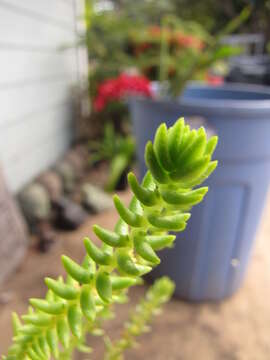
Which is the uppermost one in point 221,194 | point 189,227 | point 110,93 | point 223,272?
point 110,93

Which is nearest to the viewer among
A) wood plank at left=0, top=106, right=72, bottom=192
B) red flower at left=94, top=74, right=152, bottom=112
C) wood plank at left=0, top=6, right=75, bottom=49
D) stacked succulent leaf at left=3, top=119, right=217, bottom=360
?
stacked succulent leaf at left=3, top=119, right=217, bottom=360

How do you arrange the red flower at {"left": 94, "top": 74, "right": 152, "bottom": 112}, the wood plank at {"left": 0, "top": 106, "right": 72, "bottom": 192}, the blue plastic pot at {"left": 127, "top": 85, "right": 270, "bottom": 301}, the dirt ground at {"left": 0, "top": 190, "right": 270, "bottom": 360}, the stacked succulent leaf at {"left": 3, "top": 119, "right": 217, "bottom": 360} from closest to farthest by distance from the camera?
the stacked succulent leaf at {"left": 3, "top": 119, "right": 217, "bottom": 360} → the blue plastic pot at {"left": 127, "top": 85, "right": 270, "bottom": 301} → the dirt ground at {"left": 0, "top": 190, "right": 270, "bottom": 360} → the wood plank at {"left": 0, "top": 106, "right": 72, "bottom": 192} → the red flower at {"left": 94, "top": 74, "right": 152, "bottom": 112}

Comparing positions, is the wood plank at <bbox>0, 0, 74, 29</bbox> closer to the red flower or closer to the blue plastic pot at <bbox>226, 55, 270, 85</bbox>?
the red flower

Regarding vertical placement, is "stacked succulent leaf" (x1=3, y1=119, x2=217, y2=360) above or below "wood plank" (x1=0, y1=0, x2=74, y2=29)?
below

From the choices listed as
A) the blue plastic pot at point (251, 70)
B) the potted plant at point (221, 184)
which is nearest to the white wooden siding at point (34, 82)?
the potted plant at point (221, 184)

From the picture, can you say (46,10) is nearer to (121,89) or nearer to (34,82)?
(34,82)

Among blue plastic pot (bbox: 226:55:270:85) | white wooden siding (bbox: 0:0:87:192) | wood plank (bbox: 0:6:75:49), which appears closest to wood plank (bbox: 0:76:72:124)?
white wooden siding (bbox: 0:0:87:192)

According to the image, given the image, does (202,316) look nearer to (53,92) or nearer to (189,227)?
(189,227)

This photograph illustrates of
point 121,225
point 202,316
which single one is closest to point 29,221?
point 202,316
